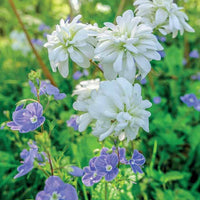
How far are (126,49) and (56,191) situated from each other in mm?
454

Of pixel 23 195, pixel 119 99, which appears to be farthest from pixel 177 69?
pixel 119 99

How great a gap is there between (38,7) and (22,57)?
1.60 meters

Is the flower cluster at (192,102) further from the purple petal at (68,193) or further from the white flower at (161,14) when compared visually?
the purple petal at (68,193)

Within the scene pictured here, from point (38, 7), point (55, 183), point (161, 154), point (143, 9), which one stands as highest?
point (143, 9)

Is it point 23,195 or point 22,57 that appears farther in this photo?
point 22,57

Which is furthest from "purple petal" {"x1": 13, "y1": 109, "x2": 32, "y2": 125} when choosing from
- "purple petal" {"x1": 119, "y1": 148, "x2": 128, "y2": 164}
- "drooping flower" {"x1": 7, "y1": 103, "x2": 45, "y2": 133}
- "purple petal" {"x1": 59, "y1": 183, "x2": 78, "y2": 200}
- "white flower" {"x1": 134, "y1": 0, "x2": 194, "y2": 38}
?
"white flower" {"x1": 134, "y1": 0, "x2": 194, "y2": 38}

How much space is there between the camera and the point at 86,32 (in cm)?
90

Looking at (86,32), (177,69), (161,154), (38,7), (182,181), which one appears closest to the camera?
(86,32)

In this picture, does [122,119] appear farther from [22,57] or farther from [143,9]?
[22,57]

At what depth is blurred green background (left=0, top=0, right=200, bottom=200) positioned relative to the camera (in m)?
1.42

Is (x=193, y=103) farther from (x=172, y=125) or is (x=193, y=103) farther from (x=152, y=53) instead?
(x=152, y=53)

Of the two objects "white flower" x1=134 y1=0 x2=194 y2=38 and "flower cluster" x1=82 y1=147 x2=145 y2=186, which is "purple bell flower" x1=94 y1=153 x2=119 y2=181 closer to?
"flower cluster" x1=82 y1=147 x2=145 y2=186

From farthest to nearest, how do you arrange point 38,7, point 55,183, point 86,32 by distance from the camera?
point 38,7 → point 86,32 → point 55,183

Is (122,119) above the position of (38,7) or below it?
above
